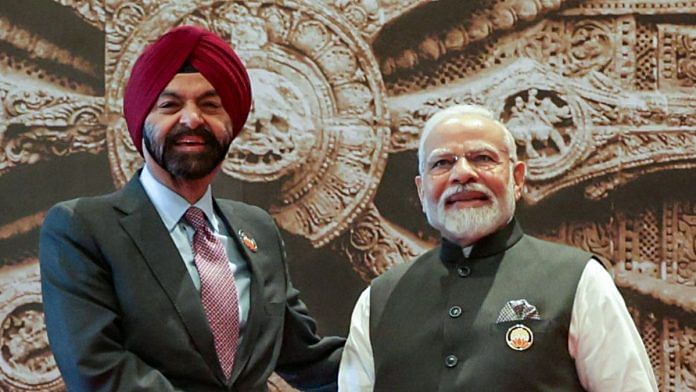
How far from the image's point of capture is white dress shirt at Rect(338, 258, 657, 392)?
2.30 m

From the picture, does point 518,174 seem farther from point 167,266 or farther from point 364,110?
point 364,110

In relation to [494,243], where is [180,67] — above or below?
above

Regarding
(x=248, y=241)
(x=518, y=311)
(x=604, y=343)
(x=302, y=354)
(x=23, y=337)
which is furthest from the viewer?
(x=23, y=337)

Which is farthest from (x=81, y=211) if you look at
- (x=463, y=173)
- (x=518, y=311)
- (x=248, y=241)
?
(x=518, y=311)

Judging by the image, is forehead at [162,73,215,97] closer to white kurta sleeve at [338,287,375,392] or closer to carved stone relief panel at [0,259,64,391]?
white kurta sleeve at [338,287,375,392]

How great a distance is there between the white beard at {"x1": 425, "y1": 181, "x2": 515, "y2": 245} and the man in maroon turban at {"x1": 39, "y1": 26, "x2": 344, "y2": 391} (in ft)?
1.69

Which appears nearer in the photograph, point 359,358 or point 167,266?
point 167,266

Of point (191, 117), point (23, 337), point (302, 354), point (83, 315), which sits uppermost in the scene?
point (191, 117)

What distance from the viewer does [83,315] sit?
7.80ft

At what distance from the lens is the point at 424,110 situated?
12.9 ft

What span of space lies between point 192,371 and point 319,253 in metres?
1.54

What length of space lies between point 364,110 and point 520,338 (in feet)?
5.63

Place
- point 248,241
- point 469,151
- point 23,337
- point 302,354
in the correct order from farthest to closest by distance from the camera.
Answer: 1. point 23,337
2. point 302,354
3. point 248,241
4. point 469,151

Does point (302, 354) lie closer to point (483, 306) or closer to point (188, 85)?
point (483, 306)
